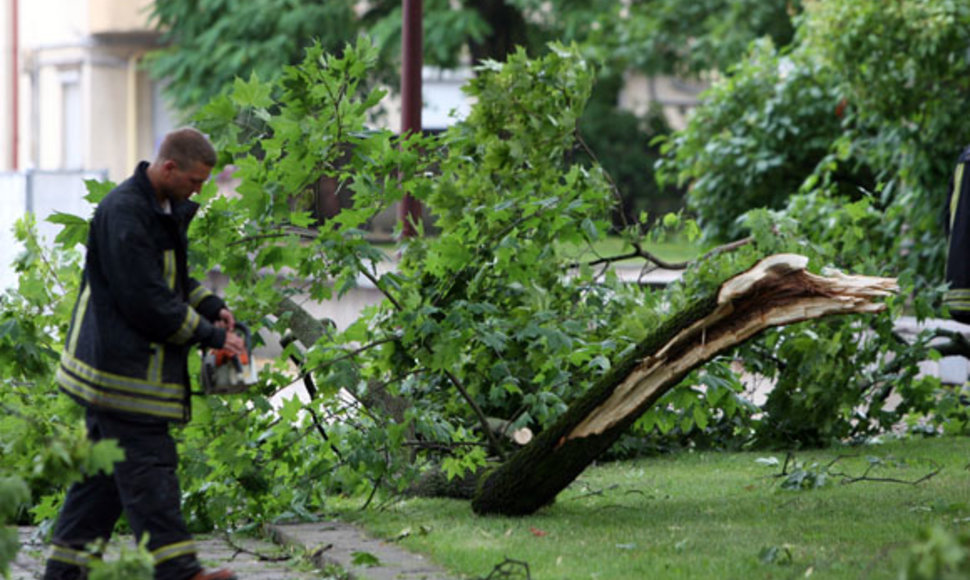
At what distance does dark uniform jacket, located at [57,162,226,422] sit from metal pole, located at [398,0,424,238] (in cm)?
566

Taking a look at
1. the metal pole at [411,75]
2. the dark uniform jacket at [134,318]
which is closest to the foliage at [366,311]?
the dark uniform jacket at [134,318]

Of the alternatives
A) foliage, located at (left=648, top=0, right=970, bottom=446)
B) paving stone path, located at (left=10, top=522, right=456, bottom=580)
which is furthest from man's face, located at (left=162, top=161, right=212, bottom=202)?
foliage, located at (left=648, top=0, right=970, bottom=446)

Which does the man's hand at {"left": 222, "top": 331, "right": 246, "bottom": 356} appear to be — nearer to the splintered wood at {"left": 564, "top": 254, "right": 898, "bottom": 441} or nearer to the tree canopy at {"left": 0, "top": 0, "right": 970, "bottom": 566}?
the tree canopy at {"left": 0, "top": 0, "right": 970, "bottom": 566}

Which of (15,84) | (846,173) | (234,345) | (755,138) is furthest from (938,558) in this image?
(15,84)

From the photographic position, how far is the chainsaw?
17.9ft

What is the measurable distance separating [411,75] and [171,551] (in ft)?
21.8

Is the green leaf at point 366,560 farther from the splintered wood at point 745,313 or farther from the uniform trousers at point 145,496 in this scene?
the splintered wood at point 745,313

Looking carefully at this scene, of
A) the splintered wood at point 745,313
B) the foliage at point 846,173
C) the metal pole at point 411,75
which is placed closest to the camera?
the splintered wood at point 745,313

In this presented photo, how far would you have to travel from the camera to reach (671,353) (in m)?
6.62

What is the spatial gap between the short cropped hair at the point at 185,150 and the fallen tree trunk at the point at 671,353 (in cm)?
211

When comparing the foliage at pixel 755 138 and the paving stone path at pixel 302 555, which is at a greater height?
the foliage at pixel 755 138

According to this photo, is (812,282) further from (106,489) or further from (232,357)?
(106,489)

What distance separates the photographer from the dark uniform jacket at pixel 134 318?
5129 millimetres

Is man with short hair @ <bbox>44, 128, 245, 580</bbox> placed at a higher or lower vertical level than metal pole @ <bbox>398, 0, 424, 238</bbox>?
lower
